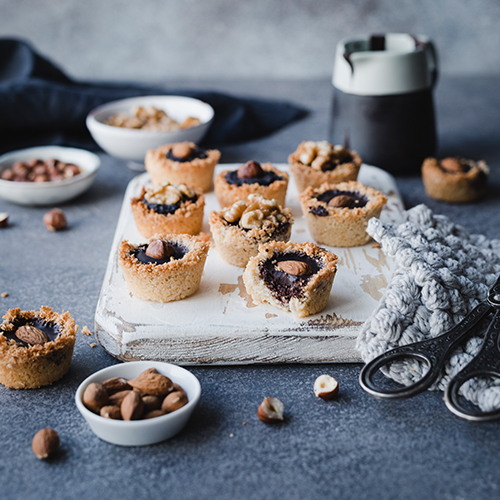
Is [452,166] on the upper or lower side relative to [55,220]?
upper

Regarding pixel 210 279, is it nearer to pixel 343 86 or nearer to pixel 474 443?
pixel 474 443

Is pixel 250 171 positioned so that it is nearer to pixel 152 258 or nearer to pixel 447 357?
pixel 152 258

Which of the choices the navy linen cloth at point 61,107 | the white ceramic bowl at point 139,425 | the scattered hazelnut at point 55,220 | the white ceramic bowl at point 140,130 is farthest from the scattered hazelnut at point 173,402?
the navy linen cloth at point 61,107

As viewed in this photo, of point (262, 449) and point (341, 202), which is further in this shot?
point (341, 202)

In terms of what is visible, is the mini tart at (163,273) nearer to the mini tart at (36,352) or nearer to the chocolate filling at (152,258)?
the chocolate filling at (152,258)

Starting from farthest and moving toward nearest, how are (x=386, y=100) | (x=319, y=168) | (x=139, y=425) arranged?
(x=386, y=100), (x=319, y=168), (x=139, y=425)

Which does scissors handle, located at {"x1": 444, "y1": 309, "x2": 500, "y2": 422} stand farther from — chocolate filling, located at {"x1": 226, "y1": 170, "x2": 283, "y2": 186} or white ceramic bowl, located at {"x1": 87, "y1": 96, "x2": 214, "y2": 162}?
white ceramic bowl, located at {"x1": 87, "y1": 96, "x2": 214, "y2": 162}

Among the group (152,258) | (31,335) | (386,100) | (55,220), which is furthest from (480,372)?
(55,220)
